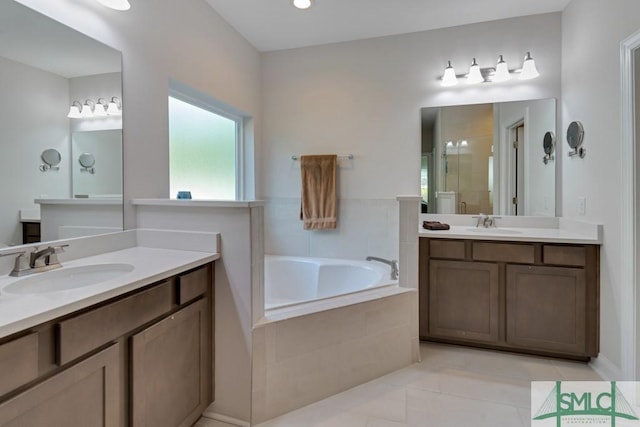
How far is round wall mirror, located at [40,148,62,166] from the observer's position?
1433mm

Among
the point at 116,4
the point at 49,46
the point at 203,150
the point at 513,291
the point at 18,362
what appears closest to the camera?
the point at 18,362

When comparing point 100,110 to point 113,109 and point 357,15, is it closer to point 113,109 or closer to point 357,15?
point 113,109

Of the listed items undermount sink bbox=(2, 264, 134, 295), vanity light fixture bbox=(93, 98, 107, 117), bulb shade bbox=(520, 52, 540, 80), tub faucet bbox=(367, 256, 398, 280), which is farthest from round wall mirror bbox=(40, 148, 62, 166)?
bulb shade bbox=(520, 52, 540, 80)

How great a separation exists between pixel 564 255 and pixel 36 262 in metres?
2.92

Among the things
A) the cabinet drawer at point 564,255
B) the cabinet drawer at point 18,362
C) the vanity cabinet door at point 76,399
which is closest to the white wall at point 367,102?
the cabinet drawer at point 564,255

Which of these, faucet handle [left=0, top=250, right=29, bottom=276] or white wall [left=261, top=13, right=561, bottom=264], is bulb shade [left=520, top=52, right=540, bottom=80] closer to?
white wall [left=261, top=13, right=561, bottom=264]

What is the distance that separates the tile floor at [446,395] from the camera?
162cm

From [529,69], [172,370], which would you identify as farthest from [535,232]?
[172,370]

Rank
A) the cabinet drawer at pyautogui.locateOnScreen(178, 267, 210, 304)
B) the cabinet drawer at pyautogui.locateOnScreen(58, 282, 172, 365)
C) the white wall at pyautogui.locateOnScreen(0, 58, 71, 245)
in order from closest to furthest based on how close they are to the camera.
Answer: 1. the cabinet drawer at pyautogui.locateOnScreen(58, 282, 172, 365)
2. the white wall at pyautogui.locateOnScreen(0, 58, 71, 245)
3. the cabinet drawer at pyautogui.locateOnScreen(178, 267, 210, 304)

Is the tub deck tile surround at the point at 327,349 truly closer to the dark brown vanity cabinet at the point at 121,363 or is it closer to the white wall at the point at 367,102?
the dark brown vanity cabinet at the point at 121,363

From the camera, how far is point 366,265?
2.86m

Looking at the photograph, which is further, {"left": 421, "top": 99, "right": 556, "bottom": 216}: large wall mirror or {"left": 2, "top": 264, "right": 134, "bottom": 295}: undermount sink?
{"left": 421, "top": 99, "right": 556, "bottom": 216}: large wall mirror

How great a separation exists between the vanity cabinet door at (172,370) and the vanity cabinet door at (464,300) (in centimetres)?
165

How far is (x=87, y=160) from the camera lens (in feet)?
5.31
